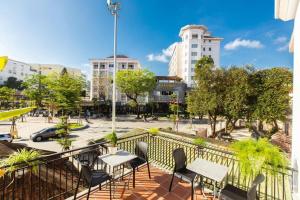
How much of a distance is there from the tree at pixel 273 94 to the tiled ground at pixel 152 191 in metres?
10.1

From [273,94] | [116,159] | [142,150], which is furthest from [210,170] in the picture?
[273,94]

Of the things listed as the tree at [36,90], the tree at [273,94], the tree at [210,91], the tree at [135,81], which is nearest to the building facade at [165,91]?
the tree at [135,81]

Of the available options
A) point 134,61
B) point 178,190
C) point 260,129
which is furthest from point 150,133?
point 134,61

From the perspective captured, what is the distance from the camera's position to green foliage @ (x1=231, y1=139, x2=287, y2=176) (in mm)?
3445

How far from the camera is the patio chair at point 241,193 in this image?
2922 millimetres

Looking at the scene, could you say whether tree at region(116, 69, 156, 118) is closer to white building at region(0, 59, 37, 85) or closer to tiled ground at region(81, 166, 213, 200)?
tiled ground at region(81, 166, 213, 200)

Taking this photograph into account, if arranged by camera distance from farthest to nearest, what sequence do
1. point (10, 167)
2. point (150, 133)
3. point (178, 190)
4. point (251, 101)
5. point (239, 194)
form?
point (251, 101) < point (150, 133) < point (178, 190) < point (239, 194) < point (10, 167)

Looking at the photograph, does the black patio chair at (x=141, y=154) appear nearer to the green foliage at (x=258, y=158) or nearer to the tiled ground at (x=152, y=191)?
the tiled ground at (x=152, y=191)

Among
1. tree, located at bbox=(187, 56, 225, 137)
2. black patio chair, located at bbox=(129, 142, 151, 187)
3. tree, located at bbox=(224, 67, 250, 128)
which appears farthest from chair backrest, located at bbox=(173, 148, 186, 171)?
tree, located at bbox=(187, 56, 225, 137)

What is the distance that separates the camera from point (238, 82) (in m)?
12.8

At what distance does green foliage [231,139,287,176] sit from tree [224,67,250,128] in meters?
9.75

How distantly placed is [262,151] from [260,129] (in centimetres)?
1236

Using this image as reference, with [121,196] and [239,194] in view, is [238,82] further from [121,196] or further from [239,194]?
[121,196]

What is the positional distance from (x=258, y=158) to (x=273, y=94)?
10329 millimetres
